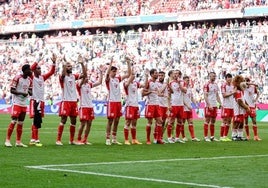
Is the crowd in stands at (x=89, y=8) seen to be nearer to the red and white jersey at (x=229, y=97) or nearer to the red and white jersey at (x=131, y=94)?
the red and white jersey at (x=229, y=97)

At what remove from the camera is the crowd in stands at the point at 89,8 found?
182 feet

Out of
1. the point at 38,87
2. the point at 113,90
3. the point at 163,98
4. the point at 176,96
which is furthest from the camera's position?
the point at 176,96

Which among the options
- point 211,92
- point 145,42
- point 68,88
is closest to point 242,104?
point 211,92

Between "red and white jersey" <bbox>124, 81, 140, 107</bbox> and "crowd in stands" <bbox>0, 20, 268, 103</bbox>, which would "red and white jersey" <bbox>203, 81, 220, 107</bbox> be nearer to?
"red and white jersey" <bbox>124, 81, 140, 107</bbox>

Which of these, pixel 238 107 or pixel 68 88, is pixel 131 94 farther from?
pixel 238 107

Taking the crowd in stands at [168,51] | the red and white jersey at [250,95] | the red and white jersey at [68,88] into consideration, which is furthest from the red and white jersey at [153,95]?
the crowd in stands at [168,51]

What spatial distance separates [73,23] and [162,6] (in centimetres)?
974

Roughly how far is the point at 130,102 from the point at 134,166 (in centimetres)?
731

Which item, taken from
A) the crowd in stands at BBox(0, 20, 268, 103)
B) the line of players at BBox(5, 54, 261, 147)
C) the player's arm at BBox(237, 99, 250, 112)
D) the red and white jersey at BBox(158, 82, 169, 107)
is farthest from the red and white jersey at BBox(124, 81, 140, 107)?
the crowd in stands at BBox(0, 20, 268, 103)

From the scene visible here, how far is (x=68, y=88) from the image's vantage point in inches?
842

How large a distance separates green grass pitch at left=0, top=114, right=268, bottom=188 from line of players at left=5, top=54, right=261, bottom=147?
103 cm

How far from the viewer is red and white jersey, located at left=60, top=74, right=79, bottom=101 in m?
21.3

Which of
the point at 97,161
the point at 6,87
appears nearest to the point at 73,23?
the point at 6,87

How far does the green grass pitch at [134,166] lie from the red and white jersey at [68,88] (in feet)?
4.77
